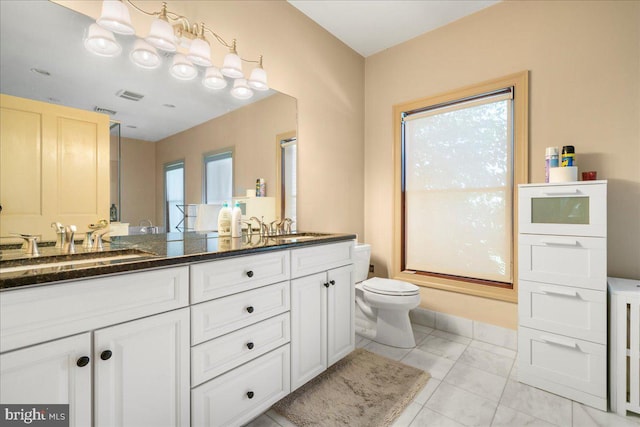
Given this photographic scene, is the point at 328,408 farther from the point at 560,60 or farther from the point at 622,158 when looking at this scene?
the point at 560,60

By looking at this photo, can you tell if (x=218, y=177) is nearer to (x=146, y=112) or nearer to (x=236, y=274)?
(x=146, y=112)

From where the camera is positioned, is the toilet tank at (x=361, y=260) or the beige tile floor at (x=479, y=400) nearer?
the beige tile floor at (x=479, y=400)

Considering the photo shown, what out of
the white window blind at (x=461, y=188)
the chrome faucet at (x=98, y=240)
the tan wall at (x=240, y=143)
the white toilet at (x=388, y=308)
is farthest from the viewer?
the white window blind at (x=461, y=188)

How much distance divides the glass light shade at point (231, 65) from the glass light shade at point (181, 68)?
19 cm

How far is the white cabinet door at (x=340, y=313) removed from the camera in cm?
181

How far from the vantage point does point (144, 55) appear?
4.97 ft

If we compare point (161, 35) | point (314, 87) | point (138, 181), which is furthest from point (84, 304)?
point (314, 87)

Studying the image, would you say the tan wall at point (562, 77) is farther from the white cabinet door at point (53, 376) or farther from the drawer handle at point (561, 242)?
the white cabinet door at point (53, 376)

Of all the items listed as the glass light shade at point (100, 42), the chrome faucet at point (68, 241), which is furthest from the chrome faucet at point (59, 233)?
the glass light shade at point (100, 42)

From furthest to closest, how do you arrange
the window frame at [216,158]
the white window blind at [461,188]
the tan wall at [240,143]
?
the white window blind at [461,188], the window frame at [216,158], the tan wall at [240,143]

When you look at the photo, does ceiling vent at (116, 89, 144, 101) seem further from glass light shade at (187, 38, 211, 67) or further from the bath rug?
the bath rug

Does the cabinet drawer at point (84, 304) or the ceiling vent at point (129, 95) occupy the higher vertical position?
the ceiling vent at point (129, 95)

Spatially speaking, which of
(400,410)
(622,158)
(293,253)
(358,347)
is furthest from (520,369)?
(293,253)
